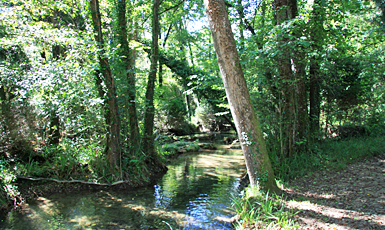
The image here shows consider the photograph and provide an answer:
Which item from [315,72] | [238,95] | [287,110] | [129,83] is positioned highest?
[129,83]

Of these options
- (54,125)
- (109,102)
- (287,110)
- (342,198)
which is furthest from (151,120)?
(342,198)

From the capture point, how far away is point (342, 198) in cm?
384

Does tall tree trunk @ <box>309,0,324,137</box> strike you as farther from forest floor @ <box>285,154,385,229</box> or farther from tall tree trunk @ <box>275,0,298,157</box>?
forest floor @ <box>285,154,385,229</box>

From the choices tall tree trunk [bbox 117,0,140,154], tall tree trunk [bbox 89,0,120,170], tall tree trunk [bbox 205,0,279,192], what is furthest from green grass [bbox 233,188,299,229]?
tall tree trunk [bbox 117,0,140,154]

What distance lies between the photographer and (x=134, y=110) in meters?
7.80

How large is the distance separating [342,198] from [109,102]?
5.94 metres

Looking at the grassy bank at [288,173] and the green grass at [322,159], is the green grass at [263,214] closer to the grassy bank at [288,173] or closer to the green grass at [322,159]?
the grassy bank at [288,173]

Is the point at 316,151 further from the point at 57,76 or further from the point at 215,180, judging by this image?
the point at 57,76

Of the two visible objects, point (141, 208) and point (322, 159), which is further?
point (322, 159)

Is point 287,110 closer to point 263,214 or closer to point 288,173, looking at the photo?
point 288,173

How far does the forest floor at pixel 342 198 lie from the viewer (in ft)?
10.1

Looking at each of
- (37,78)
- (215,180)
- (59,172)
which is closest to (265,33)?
(215,180)

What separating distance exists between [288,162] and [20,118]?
748 centimetres

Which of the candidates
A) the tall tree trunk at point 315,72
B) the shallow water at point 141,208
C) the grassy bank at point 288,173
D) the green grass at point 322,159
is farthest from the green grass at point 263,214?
the tall tree trunk at point 315,72
